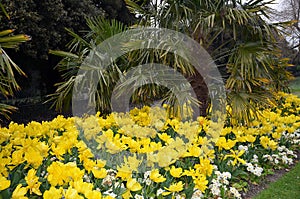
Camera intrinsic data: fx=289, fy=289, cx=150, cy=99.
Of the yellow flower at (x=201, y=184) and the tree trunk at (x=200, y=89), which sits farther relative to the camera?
the tree trunk at (x=200, y=89)

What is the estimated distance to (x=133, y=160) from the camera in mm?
1893

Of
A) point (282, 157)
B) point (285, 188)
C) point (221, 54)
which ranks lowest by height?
point (285, 188)

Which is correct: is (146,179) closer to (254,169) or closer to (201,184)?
(201,184)

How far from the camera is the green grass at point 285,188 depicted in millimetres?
2844

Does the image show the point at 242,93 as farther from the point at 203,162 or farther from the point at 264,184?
the point at 203,162

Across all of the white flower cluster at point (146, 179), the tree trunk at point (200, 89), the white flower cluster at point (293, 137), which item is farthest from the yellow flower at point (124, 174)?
the white flower cluster at point (293, 137)

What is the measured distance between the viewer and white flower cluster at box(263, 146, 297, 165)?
3.31m

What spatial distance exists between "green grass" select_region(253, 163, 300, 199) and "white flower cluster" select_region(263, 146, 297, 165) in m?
0.15

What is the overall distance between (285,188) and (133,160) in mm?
1984

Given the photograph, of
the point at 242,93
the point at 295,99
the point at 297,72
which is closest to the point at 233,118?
the point at 242,93

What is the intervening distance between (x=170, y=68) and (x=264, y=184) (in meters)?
1.85

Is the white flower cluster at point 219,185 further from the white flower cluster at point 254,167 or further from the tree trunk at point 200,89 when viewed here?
the tree trunk at point 200,89

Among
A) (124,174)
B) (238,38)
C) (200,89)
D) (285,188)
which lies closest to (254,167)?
(285,188)

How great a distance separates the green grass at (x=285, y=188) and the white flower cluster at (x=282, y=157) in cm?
15
